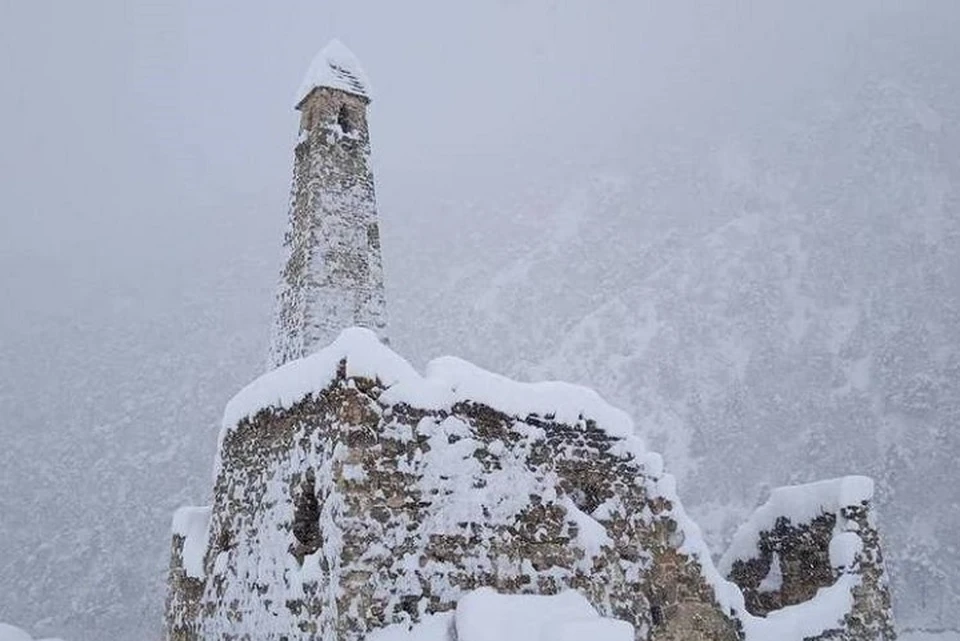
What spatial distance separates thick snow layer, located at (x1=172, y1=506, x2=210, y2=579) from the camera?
320 inches

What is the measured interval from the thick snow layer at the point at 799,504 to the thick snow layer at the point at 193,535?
255 inches

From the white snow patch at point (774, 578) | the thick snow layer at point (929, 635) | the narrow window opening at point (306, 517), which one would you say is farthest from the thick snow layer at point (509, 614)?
the thick snow layer at point (929, 635)

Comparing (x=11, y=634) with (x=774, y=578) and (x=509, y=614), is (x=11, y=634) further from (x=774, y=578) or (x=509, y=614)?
(x=774, y=578)

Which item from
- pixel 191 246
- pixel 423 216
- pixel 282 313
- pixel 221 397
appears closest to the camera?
pixel 282 313

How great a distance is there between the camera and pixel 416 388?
6.27 m

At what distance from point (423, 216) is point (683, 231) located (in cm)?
2231

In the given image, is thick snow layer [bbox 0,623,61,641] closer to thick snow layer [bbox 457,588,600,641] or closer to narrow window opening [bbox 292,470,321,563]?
narrow window opening [bbox 292,470,321,563]

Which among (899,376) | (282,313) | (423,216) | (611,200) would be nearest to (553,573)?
(282,313)

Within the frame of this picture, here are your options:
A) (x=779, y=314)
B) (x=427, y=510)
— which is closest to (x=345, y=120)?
(x=427, y=510)

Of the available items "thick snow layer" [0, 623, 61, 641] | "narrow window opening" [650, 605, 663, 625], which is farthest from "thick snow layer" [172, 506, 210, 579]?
"thick snow layer" [0, 623, 61, 641]

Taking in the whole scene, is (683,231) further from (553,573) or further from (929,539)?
(553,573)

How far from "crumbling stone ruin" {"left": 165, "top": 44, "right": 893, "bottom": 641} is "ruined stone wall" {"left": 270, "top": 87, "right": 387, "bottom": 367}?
2511 mm

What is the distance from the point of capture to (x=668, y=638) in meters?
7.22

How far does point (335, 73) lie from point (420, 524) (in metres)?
8.19
